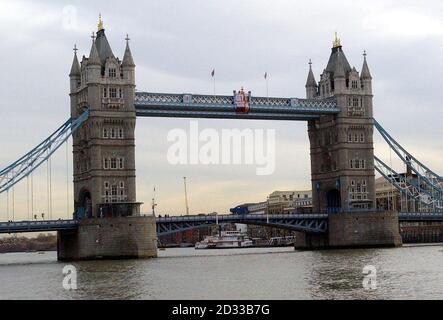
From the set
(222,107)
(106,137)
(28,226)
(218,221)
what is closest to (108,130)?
(106,137)

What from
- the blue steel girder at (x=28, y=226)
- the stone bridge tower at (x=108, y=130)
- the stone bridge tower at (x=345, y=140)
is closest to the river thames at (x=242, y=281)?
the blue steel girder at (x=28, y=226)

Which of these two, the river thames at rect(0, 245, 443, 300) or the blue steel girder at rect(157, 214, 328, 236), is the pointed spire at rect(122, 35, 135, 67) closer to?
the blue steel girder at rect(157, 214, 328, 236)

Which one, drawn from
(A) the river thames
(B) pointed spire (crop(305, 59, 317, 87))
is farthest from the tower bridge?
(A) the river thames

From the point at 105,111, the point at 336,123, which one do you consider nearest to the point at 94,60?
the point at 105,111

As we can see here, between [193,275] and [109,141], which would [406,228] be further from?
[193,275]

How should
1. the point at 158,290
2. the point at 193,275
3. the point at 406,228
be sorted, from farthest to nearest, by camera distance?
the point at 406,228 → the point at 193,275 → the point at 158,290
